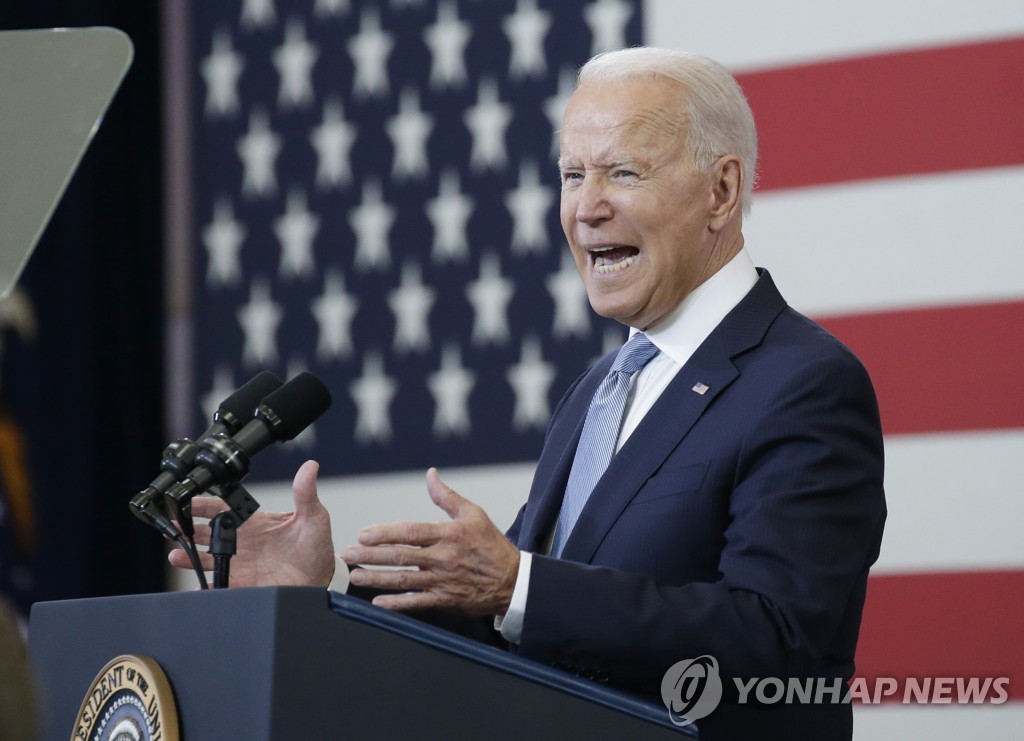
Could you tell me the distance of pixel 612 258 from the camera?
2.07 meters

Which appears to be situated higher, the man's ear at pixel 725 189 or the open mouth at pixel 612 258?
the man's ear at pixel 725 189

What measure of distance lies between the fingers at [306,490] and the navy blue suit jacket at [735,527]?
12.9 inches

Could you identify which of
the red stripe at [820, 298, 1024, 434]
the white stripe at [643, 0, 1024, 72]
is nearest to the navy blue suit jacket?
the red stripe at [820, 298, 1024, 434]

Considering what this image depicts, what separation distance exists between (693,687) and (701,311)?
24.5 inches

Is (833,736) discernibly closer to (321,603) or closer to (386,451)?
(321,603)

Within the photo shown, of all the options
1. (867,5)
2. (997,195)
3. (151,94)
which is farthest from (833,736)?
(151,94)

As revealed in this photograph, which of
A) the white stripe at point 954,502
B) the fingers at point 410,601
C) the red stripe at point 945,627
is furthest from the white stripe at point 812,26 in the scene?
the fingers at point 410,601

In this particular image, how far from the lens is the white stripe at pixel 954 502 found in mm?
2979

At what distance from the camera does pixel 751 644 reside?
1534 mm

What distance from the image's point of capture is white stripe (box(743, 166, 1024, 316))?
10.1 feet

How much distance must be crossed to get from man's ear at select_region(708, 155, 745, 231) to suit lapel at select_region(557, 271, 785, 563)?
22cm

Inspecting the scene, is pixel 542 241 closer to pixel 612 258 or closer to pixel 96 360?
pixel 96 360

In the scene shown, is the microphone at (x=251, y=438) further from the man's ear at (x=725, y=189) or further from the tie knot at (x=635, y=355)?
the man's ear at (x=725, y=189)

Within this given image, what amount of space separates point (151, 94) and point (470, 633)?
3.05 meters
